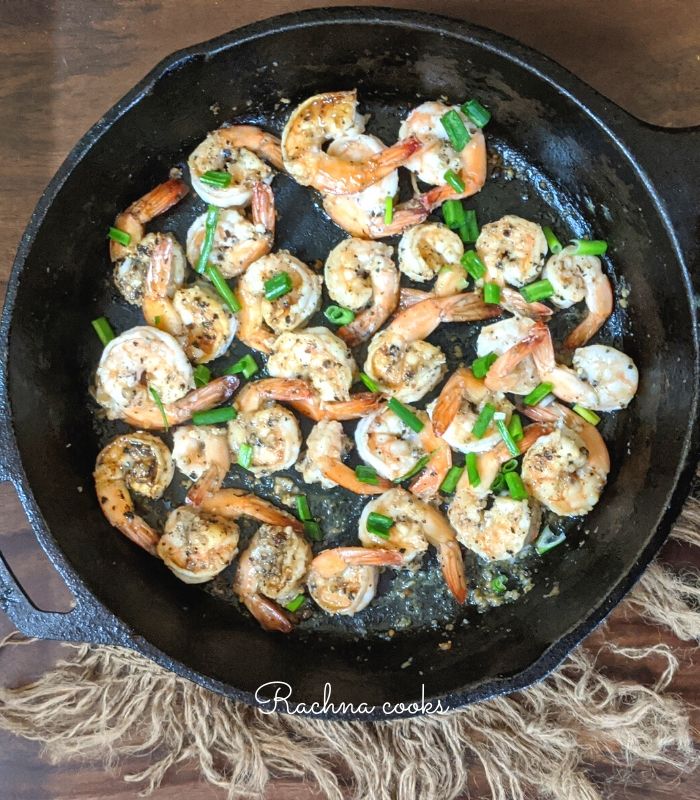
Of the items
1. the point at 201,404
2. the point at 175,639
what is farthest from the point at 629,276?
the point at 175,639

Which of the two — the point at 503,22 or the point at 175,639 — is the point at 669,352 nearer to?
the point at 503,22

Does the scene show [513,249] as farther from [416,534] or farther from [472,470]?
[416,534]

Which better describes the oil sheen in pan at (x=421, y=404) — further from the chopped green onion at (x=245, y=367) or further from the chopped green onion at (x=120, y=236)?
the chopped green onion at (x=120, y=236)

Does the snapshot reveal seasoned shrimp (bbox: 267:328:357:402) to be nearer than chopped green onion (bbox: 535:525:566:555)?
Yes

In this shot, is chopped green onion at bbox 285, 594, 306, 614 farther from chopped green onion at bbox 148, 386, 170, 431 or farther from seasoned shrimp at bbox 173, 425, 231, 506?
chopped green onion at bbox 148, 386, 170, 431

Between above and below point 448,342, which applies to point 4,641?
below

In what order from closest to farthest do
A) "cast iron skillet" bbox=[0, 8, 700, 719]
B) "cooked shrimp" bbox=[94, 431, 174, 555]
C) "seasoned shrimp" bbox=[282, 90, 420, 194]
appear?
"cast iron skillet" bbox=[0, 8, 700, 719]
"seasoned shrimp" bbox=[282, 90, 420, 194]
"cooked shrimp" bbox=[94, 431, 174, 555]

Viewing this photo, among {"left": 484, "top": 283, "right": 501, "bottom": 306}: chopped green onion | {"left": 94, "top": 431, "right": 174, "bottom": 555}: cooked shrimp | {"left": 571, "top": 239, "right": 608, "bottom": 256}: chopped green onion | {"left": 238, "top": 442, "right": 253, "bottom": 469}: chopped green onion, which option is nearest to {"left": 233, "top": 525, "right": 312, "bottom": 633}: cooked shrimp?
{"left": 238, "top": 442, "right": 253, "bottom": 469}: chopped green onion
